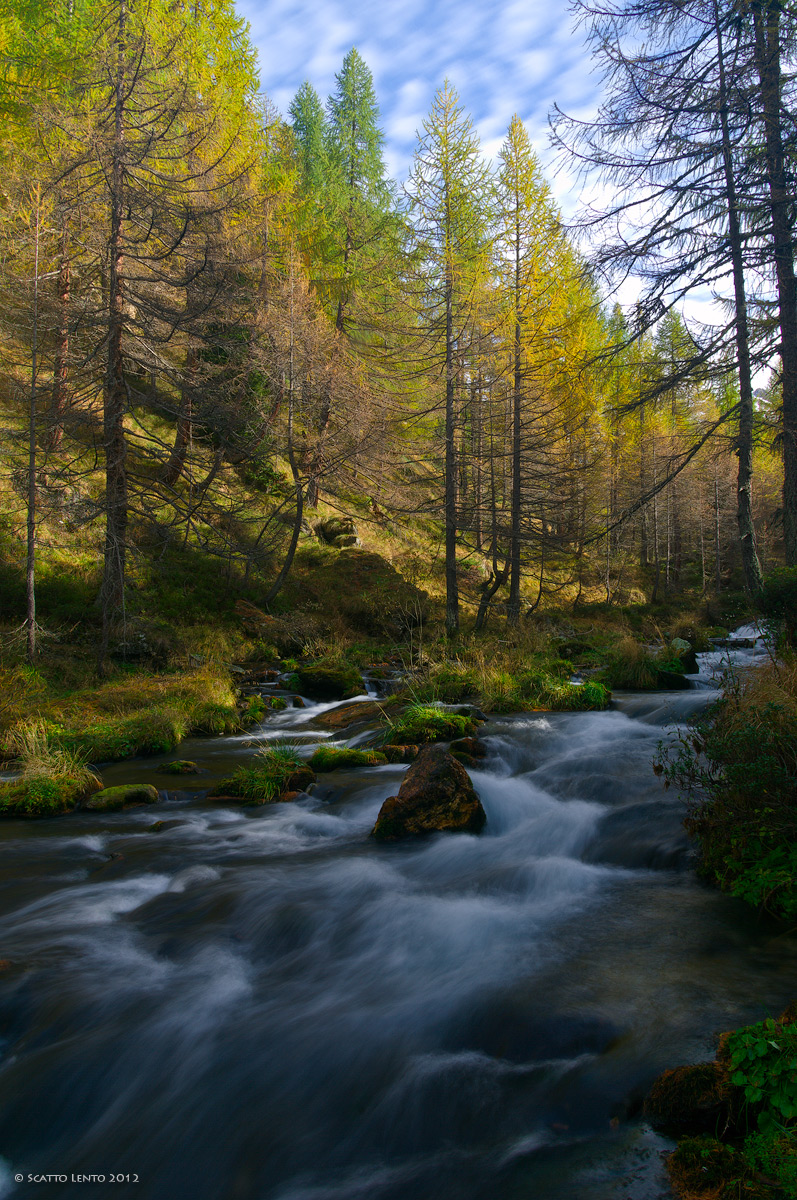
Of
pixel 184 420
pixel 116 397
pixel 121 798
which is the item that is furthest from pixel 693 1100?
pixel 184 420

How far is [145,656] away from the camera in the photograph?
13227 mm

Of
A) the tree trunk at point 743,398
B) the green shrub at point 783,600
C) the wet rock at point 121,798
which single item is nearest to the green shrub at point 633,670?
the tree trunk at point 743,398

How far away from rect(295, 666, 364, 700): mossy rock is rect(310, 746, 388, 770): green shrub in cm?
463

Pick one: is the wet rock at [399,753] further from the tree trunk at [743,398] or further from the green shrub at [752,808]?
the tree trunk at [743,398]

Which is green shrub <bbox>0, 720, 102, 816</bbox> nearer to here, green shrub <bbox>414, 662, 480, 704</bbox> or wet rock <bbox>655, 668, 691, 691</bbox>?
green shrub <bbox>414, 662, 480, 704</bbox>

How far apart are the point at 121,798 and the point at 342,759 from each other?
106 inches

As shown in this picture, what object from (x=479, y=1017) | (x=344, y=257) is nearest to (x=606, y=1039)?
(x=479, y=1017)

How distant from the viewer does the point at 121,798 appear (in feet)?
24.4

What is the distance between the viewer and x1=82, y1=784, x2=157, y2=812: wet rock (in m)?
7.34

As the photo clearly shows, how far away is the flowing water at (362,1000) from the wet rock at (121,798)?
55 cm

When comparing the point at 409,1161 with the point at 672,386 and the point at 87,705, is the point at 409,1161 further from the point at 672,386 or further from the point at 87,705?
the point at 672,386

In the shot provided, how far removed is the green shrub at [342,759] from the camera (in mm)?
8570

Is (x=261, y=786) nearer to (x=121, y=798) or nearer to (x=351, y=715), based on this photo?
(x=121, y=798)

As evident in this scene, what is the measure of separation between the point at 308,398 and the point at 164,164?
6.59m
